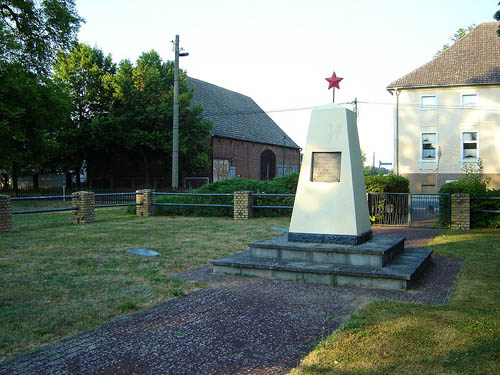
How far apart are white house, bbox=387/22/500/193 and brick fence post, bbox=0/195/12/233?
22.0 m

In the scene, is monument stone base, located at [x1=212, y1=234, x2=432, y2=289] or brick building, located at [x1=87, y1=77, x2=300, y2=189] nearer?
monument stone base, located at [x1=212, y1=234, x2=432, y2=289]

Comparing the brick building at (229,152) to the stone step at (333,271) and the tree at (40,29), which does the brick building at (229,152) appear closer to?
the tree at (40,29)

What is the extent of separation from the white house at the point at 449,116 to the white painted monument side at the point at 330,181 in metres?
19.8

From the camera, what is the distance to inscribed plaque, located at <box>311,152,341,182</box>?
7961 mm

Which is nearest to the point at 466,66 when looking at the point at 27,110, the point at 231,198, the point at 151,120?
the point at 231,198

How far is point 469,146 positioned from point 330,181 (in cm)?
2263

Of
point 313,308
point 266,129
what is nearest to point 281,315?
point 313,308

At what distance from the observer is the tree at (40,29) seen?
2567 cm

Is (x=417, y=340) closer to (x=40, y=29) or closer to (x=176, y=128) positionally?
(x=176, y=128)

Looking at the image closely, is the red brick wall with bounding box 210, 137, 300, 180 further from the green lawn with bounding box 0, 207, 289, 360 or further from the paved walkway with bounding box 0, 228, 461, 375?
the paved walkway with bounding box 0, 228, 461, 375

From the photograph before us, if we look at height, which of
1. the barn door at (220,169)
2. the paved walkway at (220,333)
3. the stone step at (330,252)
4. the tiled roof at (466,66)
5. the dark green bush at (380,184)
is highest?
the tiled roof at (466,66)

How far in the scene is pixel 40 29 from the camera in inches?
1081

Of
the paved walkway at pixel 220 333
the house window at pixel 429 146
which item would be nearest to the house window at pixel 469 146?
the house window at pixel 429 146

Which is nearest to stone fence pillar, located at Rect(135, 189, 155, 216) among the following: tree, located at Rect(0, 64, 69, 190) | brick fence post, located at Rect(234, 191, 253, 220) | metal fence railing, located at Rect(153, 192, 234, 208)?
metal fence railing, located at Rect(153, 192, 234, 208)
